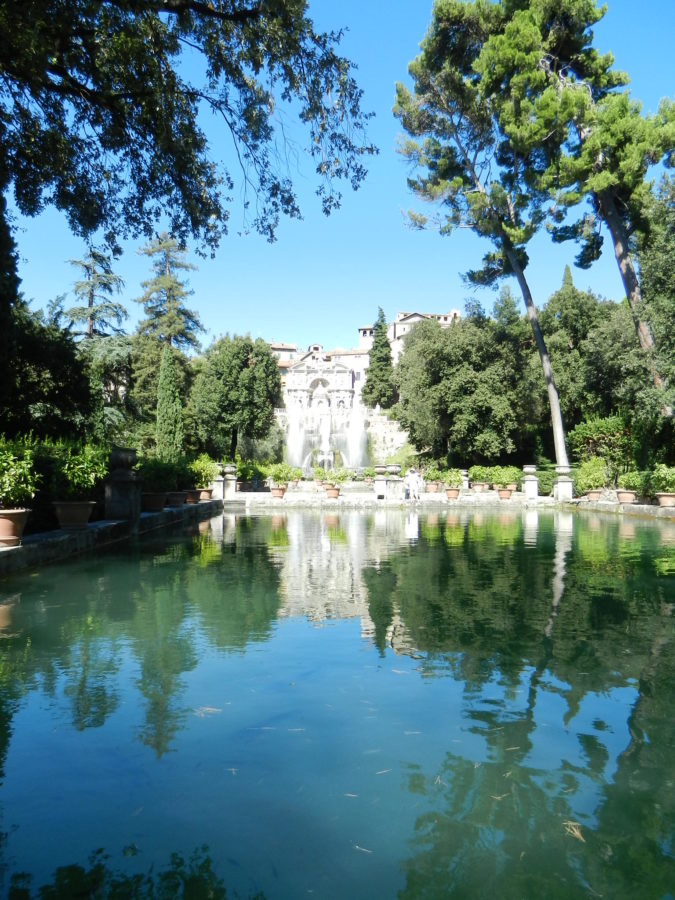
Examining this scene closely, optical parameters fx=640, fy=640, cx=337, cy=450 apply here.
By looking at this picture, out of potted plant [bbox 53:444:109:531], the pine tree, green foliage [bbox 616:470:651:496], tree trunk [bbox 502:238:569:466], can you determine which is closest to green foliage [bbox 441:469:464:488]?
tree trunk [bbox 502:238:569:466]

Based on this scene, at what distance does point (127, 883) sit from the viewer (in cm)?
187

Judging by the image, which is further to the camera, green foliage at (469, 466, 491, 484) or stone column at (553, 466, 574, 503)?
green foliage at (469, 466, 491, 484)

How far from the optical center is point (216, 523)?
634 inches

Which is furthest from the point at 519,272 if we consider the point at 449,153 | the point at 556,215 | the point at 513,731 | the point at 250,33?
the point at 513,731

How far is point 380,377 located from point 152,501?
4933 centimetres

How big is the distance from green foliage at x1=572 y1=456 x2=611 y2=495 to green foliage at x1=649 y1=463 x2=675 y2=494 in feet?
13.3

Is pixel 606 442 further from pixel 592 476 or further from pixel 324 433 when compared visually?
pixel 324 433

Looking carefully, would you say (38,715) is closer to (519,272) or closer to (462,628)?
(462,628)

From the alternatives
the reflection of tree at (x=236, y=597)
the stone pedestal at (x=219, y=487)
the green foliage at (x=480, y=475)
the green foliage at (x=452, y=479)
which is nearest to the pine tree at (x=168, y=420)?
the stone pedestal at (x=219, y=487)

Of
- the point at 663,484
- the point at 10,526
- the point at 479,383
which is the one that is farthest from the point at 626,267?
the point at 10,526

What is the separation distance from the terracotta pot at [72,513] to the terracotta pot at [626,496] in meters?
16.0

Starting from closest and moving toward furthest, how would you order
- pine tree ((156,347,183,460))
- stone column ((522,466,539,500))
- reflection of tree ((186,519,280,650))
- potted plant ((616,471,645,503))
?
1. reflection of tree ((186,519,280,650))
2. potted plant ((616,471,645,503))
3. stone column ((522,466,539,500))
4. pine tree ((156,347,183,460))

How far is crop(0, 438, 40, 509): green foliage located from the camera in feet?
23.8

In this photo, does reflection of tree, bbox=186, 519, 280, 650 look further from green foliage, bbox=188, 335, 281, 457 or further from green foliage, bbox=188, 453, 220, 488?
green foliage, bbox=188, 335, 281, 457
